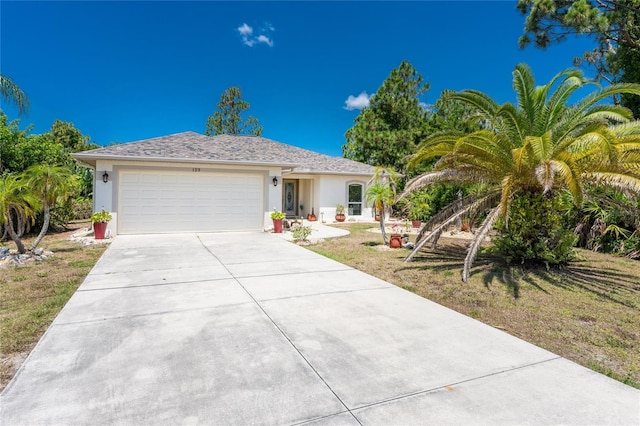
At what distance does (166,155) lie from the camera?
12.6 m

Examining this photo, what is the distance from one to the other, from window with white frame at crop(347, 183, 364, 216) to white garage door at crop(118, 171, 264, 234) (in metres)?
7.35

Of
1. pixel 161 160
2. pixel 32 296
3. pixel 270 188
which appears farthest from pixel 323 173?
pixel 32 296

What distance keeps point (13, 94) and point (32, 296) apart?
9.47m

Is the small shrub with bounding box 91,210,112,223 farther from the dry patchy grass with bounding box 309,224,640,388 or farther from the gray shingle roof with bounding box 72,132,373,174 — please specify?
the dry patchy grass with bounding box 309,224,640,388

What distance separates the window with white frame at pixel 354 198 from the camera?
20.2m

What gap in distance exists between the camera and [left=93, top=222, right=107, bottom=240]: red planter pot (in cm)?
1120

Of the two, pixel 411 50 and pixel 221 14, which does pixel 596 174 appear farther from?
pixel 411 50

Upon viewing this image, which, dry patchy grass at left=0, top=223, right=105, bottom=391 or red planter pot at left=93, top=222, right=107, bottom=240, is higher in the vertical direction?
red planter pot at left=93, top=222, right=107, bottom=240

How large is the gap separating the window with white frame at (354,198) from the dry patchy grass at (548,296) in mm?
10467

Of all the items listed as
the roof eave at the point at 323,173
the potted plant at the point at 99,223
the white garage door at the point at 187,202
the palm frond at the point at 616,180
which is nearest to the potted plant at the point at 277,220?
the white garage door at the point at 187,202

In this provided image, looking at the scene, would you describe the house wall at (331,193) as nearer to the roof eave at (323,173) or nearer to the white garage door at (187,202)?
the roof eave at (323,173)

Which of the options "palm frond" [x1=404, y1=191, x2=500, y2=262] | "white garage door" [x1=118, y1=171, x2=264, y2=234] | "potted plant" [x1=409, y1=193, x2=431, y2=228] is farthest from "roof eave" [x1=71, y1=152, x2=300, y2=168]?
"palm frond" [x1=404, y1=191, x2=500, y2=262]

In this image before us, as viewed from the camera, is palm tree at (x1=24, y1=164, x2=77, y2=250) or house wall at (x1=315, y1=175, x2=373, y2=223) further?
house wall at (x1=315, y1=175, x2=373, y2=223)

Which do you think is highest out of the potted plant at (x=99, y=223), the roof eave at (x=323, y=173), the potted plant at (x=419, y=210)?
the roof eave at (x=323, y=173)
